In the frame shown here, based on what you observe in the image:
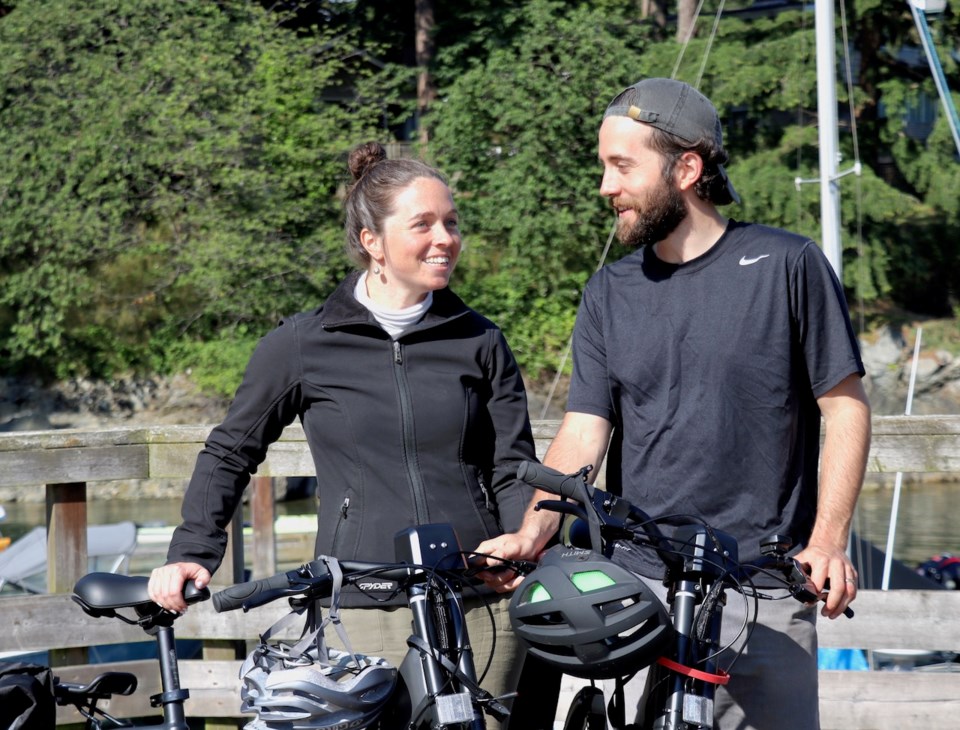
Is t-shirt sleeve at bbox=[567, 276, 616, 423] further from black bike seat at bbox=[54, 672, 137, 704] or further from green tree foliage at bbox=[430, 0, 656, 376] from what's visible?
green tree foliage at bbox=[430, 0, 656, 376]

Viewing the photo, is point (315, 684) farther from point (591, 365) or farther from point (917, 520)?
point (917, 520)

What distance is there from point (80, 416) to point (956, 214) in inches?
607

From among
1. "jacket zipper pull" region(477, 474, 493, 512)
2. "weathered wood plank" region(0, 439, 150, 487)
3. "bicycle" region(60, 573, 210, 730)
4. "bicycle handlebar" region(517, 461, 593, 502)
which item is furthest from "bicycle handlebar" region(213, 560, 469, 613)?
"weathered wood plank" region(0, 439, 150, 487)

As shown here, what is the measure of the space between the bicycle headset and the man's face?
36.5 inches

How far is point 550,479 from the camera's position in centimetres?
217

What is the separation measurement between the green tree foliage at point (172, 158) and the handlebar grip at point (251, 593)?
16.7 metres

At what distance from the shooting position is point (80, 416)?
868 inches

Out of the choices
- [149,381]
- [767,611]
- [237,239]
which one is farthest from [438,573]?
[149,381]

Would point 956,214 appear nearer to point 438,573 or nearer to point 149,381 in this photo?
point 149,381

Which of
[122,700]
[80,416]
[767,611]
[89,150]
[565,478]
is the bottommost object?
[80,416]

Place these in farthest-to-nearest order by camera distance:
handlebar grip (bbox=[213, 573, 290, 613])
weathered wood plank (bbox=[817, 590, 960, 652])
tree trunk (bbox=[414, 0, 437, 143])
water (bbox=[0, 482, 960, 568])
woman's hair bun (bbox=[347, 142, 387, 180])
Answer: tree trunk (bbox=[414, 0, 437, 143]) → water (bbox=[0, 482, 960, 568]) → weathered wood plank (bbox=[817, 590, 960, 652]) → woman's hair bun (bbox=[347, 142, 387, 180]) → handlebar grip (bbox=[213, 573, 290, 613])

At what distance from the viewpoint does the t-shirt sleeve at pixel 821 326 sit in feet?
8.16

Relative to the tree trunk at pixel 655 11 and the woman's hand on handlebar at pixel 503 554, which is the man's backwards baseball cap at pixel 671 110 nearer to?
the woman's hand on handlebar at pixel 503 554

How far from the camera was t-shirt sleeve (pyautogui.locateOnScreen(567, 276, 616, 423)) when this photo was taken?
2.70 meters
